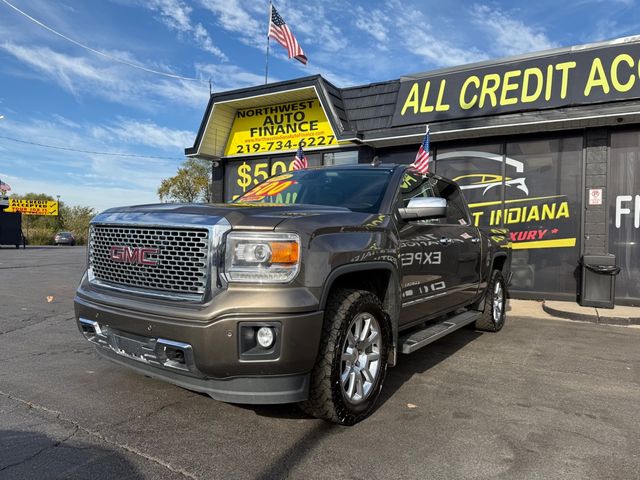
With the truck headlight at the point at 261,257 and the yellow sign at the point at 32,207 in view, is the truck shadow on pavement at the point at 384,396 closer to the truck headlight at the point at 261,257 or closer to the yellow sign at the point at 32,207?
the truck headlight at the point at 261,257

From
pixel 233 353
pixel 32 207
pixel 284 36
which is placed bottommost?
pixel 233 353

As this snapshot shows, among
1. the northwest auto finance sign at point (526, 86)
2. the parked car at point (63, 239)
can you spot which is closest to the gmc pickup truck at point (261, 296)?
the northwest auto finance sign at point (526, 86)

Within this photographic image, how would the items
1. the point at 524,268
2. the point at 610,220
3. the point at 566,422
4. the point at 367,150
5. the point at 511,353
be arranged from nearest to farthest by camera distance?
the point at 566,422
the point at 511,353
the point at 610,220
the point at 524,268
the point at 367,150

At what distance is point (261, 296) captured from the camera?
2.65 meters

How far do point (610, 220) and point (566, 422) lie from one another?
21.5ft

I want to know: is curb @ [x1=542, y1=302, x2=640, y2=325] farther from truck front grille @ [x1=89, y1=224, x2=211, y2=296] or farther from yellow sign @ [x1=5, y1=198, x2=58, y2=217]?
yellow sign @ [x1=5, y1=198, x2=58, y2=217]

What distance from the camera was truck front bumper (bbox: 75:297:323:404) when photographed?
2.63 meters

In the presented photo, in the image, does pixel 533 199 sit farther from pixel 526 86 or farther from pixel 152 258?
pixel 152 258

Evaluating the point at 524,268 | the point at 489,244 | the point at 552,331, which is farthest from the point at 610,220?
the point at 489,244

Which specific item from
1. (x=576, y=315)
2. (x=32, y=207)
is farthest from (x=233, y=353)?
(x=32, y=207)

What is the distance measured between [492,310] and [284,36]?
9.36 metres

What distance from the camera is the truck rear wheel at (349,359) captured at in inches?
114

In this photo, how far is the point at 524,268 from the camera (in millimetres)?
9266

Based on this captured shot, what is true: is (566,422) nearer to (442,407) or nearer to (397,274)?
(442,407)
